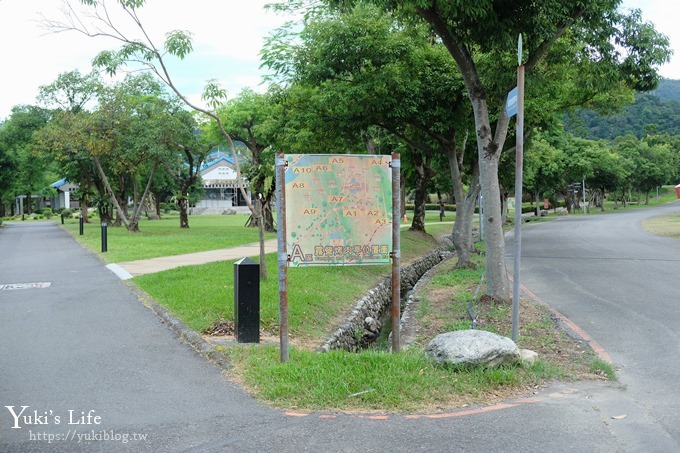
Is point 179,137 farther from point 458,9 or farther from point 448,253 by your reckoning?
point 458,9

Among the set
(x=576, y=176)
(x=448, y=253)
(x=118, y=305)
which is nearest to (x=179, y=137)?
(x=448, y=253)

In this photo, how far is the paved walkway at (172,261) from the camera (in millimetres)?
14328

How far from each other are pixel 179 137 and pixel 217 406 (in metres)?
26.7

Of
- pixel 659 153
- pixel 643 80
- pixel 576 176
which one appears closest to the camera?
pixel 643 80

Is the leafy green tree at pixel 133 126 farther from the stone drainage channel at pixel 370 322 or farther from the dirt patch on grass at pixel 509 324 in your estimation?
the dirt patch on grass at pixel 509 324

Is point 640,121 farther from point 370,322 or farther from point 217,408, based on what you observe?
point 217,408

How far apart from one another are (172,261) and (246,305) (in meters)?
9.65

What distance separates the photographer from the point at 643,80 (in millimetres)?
12031

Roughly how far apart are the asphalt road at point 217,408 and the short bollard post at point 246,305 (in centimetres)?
73

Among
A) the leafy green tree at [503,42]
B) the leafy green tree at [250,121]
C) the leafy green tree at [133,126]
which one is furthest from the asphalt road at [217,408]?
the leafy green tree at [133,126]

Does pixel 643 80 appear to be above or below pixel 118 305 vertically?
above

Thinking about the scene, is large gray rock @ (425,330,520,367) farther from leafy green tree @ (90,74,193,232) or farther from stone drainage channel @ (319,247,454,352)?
leafy green tree @ (90,74,193,232)

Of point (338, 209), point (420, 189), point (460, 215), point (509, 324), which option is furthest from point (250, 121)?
point (338, 209)

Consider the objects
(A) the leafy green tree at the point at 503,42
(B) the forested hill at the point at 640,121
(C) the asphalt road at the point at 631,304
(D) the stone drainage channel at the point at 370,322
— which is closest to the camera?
(C) the asphalt road at the point at 631,304
